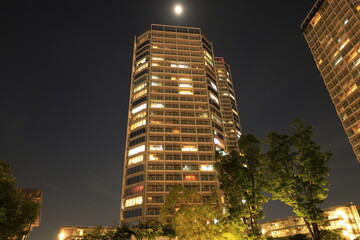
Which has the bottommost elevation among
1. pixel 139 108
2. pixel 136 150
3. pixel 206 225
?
pixel 206 225

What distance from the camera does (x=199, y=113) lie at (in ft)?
307

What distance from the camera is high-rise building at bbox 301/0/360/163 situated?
270 feet

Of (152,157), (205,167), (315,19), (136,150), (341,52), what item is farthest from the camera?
(315,19)

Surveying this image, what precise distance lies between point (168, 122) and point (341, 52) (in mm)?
64338

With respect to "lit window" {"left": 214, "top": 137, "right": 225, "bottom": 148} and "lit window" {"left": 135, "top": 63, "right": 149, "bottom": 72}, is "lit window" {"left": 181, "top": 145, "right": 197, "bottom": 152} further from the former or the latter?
"lit window" {"left": 135, "top": 63, "right": 149, "bottom": 72}

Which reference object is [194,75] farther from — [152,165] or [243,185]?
[243,185]

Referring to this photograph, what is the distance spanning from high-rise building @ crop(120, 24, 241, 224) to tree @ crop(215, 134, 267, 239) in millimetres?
45183

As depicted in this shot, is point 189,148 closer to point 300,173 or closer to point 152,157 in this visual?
point 152,157

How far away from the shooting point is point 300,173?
26812 mm

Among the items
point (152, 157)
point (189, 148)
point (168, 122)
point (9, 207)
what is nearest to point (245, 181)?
point (9, 207)

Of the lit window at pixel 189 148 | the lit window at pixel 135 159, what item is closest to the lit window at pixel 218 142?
the lit window at pixel 189 148

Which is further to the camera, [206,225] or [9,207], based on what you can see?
[206,225]

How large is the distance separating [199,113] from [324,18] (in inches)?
2342

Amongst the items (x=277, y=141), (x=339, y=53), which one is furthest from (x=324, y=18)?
(x=277, y=141)
